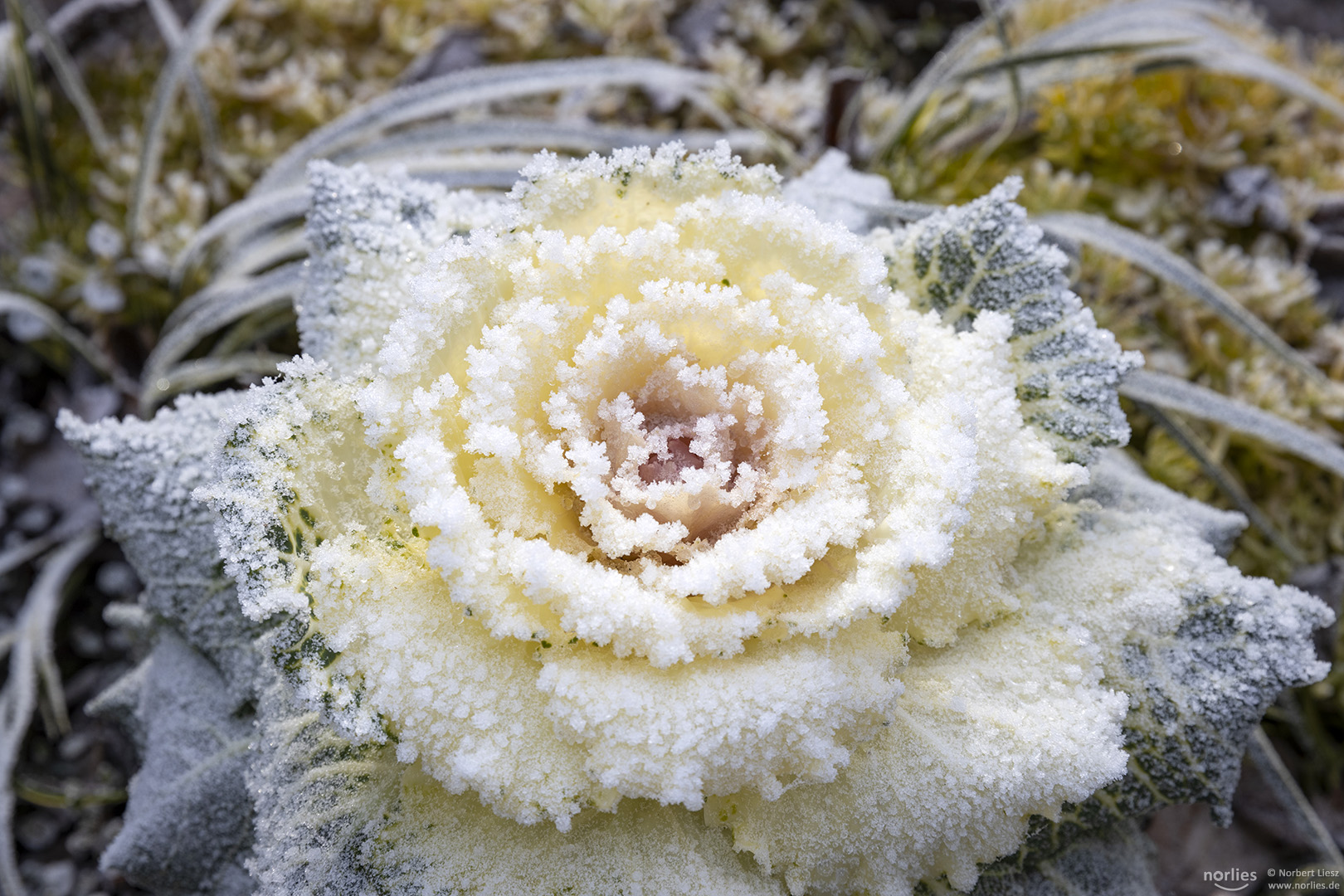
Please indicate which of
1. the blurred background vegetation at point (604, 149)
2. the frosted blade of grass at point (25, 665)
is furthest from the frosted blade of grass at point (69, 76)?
the frosted blade of grass at point (25, 665)

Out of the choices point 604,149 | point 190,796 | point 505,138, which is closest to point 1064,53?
point 604,149

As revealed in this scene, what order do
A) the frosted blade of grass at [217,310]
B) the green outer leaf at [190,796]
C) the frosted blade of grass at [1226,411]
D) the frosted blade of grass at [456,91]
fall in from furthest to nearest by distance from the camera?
the frosted blade of grass at [456,91], the frosted blade of grass at [217,310], the frosted blade of grass at [1226,411], the green outer leaf at [190,796]

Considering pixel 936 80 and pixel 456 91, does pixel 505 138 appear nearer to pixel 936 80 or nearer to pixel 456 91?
pixel 456 91

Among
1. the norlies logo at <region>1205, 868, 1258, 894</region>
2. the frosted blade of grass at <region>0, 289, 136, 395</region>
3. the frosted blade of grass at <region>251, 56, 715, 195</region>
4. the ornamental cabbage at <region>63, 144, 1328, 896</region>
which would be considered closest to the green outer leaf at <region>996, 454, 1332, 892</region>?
the ornamental cabbage at <region>63, 144, 1328, 896</region>

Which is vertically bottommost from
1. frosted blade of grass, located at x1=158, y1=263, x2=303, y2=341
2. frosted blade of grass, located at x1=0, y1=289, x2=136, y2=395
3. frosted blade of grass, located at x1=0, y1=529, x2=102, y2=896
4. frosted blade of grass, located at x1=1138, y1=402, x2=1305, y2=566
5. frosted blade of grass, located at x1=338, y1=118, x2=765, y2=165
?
frosted blade of grass, located at x1=0, y1=529, x2=102, y2=896

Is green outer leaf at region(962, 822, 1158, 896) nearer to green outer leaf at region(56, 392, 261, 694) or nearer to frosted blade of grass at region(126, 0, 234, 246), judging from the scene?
green outer leaf at region(56, 392, 261, 694)

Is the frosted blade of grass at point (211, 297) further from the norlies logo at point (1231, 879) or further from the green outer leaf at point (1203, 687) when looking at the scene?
the norlies logo at point (1231, 879)

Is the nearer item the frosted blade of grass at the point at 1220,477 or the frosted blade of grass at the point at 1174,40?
the frosted blade of grass at the point at 1220,477
